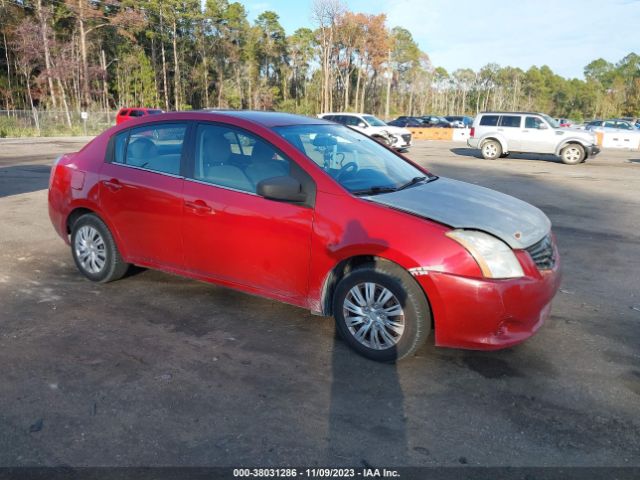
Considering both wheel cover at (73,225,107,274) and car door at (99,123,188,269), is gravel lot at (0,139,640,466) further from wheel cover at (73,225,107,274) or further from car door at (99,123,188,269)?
car door at (99,123,188,269)

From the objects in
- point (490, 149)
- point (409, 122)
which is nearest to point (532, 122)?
point (490, 149)

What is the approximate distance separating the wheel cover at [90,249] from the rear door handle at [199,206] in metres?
1.24

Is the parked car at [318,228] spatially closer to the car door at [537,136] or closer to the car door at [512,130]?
the car door at [537,136]

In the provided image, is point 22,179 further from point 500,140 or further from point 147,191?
point 500,140

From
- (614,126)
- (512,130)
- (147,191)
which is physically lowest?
(147,191)

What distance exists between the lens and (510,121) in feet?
66.0

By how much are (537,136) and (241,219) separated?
18.2m

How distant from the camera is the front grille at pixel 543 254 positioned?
11.5ft

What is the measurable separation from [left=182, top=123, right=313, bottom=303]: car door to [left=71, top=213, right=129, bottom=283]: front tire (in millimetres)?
967

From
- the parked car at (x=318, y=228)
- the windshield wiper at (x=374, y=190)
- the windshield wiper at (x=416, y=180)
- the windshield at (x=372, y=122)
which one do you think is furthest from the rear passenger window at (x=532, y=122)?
the windshield wiper at (x=374, y=190)

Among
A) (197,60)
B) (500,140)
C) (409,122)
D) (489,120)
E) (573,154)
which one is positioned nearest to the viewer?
(573,154)

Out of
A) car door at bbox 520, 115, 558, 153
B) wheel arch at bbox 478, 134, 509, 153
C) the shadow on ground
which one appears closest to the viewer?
the shadow on ground

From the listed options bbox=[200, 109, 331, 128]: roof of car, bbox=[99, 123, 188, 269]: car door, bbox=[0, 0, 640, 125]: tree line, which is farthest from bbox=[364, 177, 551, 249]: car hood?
bbox=[0, 0, 640, 125]: tree line

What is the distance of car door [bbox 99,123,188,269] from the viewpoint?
437cm
